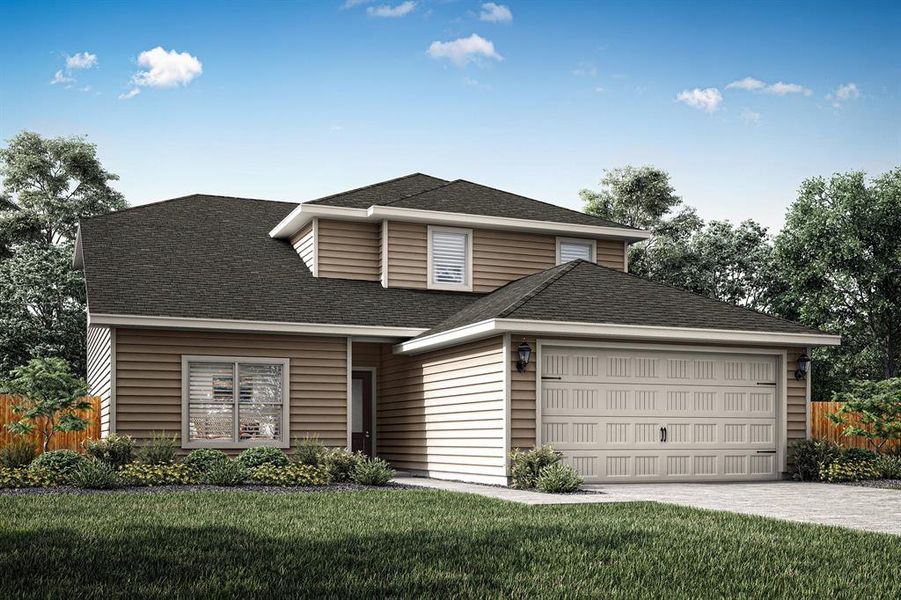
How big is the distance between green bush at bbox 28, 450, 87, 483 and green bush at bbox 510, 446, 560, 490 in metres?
6.79

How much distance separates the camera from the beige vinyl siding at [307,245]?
72.8ft

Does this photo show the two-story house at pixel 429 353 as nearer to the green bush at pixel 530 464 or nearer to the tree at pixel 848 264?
the green bush at pixel 530 464

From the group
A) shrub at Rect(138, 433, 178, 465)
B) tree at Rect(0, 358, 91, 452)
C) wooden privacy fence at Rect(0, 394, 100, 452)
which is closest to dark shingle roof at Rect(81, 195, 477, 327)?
tree at Rect(0, 358, 91, 452)

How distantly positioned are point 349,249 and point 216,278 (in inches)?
127

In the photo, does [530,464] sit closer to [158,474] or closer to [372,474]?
[372,474]

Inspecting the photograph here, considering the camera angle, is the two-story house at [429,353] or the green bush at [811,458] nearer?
the two-story house at [429,353]

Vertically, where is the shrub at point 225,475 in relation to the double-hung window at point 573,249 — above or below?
below

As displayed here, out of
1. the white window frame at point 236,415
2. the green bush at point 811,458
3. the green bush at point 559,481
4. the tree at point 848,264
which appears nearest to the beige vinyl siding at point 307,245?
the white window frame at point 236,415

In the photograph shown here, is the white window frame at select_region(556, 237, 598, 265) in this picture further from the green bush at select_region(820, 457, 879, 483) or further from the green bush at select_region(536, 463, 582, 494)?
the green bush at select_region(536, 463, 582, 494)

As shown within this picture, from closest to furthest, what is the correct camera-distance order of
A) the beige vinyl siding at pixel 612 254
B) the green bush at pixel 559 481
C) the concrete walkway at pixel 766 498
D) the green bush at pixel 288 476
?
the concrete walkway at pixel 766 498, the green bush at pixel 559 481, the green bush at pixel 288 476, the beige vinyl siding at pixel 612 254

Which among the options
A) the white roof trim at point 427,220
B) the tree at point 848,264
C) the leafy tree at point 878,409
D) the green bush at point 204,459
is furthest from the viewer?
the tree at point 848,264

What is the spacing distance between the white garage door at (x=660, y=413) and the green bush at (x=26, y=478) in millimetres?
7911

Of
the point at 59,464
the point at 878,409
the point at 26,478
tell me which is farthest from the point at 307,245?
the point at 878,409

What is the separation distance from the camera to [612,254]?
2444 centimetres
